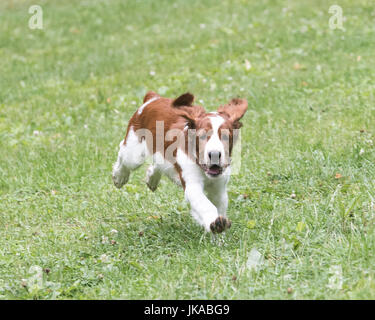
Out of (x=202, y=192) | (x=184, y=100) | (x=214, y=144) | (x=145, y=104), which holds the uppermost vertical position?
(x=145, y=104)

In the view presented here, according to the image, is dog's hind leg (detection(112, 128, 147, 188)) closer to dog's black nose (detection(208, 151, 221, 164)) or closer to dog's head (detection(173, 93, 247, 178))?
dog's head (detection(173, 93, 247, 178))

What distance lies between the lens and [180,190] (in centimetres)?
571

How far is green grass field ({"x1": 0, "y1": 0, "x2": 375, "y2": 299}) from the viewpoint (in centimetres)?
369

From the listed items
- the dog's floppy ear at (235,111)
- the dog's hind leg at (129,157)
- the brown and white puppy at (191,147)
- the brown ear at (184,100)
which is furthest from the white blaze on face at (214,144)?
the dog's hind leg at (129,157)

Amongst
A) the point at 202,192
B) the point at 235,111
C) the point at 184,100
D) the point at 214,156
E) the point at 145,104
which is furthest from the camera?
the point at 145,104

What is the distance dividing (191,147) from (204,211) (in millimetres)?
498

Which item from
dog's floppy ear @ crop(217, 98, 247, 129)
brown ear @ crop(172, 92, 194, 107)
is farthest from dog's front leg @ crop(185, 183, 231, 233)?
brown ear @ crop(172, 92, 194, 107)

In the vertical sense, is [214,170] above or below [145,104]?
below

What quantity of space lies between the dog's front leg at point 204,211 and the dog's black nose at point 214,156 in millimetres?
308

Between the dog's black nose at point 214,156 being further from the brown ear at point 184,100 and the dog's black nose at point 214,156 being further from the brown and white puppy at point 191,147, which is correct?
the brown ear at point 184,100

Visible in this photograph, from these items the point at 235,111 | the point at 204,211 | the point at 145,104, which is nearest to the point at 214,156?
the point at 204,211

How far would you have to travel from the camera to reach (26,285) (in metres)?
3.76

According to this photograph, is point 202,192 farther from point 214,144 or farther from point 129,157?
point 129,157
